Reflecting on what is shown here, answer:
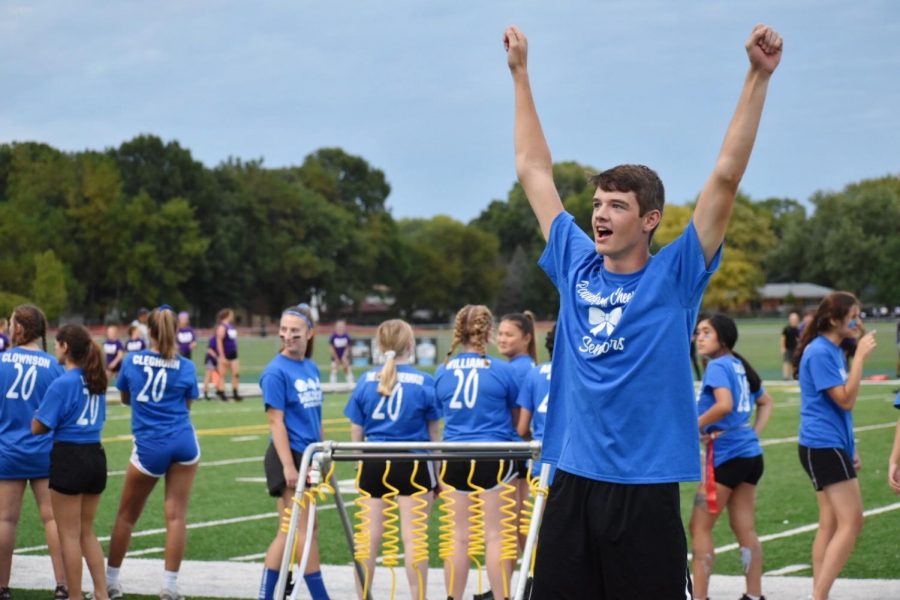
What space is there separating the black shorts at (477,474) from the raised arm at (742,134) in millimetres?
4660

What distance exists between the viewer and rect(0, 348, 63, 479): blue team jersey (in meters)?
8.88

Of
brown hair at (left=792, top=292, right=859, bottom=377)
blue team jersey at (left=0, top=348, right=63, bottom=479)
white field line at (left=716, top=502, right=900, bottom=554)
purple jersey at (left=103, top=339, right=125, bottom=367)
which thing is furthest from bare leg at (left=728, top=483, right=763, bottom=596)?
purple jersey at (left=103, top=339, right=125, bottom=367)

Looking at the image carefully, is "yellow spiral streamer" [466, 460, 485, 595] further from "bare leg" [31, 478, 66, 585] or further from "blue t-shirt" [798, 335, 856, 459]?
"bare leg" [31, 478, 66, 585]

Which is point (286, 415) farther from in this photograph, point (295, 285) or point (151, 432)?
point (295, 285)

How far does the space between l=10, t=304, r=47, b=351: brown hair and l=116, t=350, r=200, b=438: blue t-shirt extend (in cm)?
65

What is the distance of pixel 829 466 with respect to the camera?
8.11 metres

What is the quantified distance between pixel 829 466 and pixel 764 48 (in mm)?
4786

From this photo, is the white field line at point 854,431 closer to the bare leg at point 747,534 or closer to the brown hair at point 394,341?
the bare leg at point 747,534

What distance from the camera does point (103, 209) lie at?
79.6 meters

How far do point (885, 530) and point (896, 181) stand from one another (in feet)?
434

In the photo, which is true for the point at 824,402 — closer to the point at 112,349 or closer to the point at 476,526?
the point at 476,526

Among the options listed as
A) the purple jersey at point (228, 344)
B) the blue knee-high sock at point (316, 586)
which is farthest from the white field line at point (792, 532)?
the purple jersey at point (228, 344)

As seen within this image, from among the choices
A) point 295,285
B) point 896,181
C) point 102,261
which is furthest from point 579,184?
point 102,261

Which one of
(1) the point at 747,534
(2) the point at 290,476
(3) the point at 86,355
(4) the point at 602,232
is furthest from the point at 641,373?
(3) the point at 86,355
